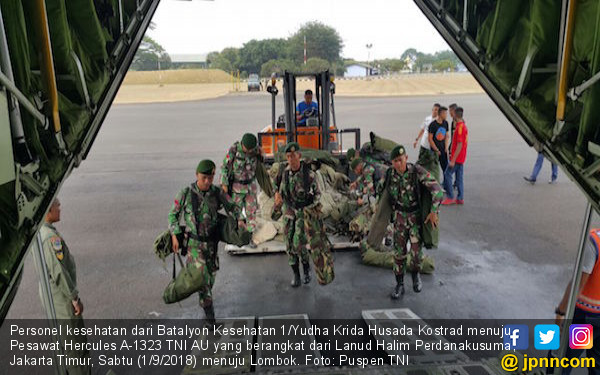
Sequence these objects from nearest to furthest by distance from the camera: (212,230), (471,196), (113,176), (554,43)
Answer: (554,43) → (212,230) → (471,196) → (113,176)

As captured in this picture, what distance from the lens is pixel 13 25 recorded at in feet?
5.79

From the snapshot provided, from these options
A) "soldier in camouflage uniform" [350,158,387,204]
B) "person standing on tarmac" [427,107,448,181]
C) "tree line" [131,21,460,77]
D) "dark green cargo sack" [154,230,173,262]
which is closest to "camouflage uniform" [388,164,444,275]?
"soldier in camouflage uniform" [350,158,387,204]

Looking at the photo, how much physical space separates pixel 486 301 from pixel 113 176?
1002cm

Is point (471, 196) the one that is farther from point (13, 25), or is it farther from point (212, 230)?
point (13, 25)

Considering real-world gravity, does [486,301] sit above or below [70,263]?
below

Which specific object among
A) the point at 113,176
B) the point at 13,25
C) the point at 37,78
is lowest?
the point at 113,176

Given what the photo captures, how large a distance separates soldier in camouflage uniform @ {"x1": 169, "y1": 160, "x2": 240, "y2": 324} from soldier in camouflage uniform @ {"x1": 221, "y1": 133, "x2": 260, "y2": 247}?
1.96 m

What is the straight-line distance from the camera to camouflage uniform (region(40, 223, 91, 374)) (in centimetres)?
332

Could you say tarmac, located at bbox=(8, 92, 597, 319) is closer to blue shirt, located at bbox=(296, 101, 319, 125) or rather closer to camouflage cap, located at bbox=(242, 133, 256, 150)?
camouflage cap, located at bbox=(242, 133, 256, 150)

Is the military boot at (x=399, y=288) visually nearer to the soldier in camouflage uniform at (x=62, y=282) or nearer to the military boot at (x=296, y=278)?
the military boot at (x=296, y=278)

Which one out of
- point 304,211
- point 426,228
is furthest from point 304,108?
point 426,228

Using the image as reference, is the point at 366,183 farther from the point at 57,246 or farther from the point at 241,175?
the point at 57,246

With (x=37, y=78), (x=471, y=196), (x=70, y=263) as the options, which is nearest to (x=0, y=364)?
(x=70, y=263)

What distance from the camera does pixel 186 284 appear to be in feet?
13.5
